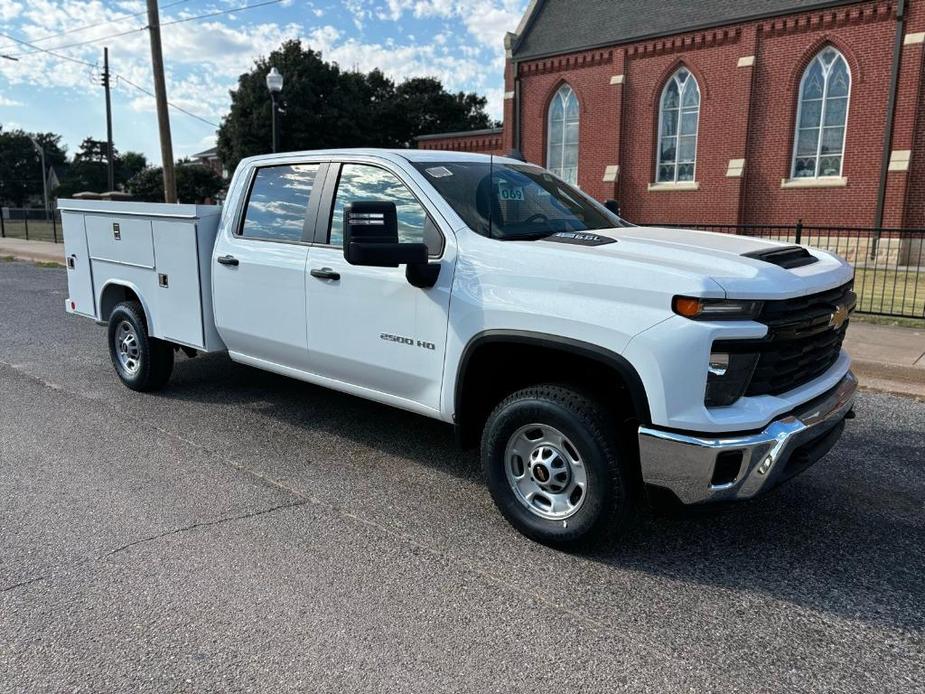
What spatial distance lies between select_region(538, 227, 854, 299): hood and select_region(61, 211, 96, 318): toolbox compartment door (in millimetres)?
4921

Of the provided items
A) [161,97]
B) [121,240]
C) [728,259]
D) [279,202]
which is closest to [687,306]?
[728,259]

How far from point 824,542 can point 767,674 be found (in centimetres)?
129

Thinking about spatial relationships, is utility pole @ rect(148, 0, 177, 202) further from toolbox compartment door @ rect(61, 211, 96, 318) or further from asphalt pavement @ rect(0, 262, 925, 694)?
asphalt pavement @ rect(0, 262, 925, 694)

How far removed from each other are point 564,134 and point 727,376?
25.8m

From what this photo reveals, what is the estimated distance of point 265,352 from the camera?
5.22 metres

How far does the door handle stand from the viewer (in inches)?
177

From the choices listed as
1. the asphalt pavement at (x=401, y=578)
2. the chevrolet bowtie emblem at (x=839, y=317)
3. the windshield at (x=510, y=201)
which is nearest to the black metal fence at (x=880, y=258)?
the windshield at (x=510, y=201)

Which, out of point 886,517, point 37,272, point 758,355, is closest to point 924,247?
point 886,517

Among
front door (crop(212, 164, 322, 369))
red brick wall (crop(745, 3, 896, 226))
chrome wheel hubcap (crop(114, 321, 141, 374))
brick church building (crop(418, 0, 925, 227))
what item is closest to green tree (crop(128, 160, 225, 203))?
brick church building (crop(418, 0, 925, 227))

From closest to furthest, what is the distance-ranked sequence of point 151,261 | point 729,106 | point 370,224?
point 370,224, point 151,261, point 729,106

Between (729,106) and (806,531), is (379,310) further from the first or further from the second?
(729,106)

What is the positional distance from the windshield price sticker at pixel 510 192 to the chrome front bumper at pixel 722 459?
1.79 metres

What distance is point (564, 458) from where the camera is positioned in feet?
11.6

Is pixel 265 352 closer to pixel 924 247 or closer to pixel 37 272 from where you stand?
pixel 37 272
